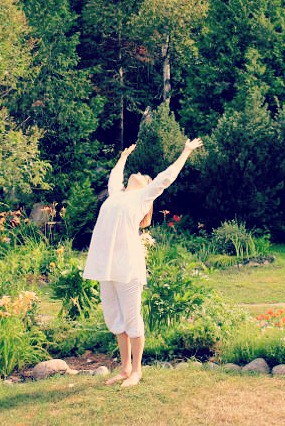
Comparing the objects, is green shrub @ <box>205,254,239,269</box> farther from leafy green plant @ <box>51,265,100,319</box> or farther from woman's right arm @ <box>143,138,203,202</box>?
woman's right arm @ <box>143,138,203,202</box>

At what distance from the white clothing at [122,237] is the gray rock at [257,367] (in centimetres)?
132

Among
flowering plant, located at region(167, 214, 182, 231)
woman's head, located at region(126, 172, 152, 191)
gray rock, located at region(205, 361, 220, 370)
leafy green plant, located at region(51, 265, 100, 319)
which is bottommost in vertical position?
gray rock, located at region(205, 361, 220, 370)

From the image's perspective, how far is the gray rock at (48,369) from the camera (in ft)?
23.9

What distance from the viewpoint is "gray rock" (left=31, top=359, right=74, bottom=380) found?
7293 mm

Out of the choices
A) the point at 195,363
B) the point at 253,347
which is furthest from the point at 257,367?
the point at 195,363

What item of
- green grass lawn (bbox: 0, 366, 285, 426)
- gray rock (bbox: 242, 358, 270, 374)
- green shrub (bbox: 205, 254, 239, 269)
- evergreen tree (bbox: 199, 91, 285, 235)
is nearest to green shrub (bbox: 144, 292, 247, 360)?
gray rock (bbox: 242, 358, 270, 374)

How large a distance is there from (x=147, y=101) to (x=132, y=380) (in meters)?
15.2

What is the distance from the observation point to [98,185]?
18.9 metres

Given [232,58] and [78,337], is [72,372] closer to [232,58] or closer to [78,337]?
[78,337]

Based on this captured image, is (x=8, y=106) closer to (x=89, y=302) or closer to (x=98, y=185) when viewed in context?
(x=98, y=185)

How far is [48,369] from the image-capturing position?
7.32 m

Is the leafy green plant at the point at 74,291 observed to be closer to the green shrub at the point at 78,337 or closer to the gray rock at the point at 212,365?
the green shrub at the point at 78,337

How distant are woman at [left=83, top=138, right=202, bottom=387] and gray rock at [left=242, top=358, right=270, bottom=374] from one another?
102 centimetres

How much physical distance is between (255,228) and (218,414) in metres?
9.68
